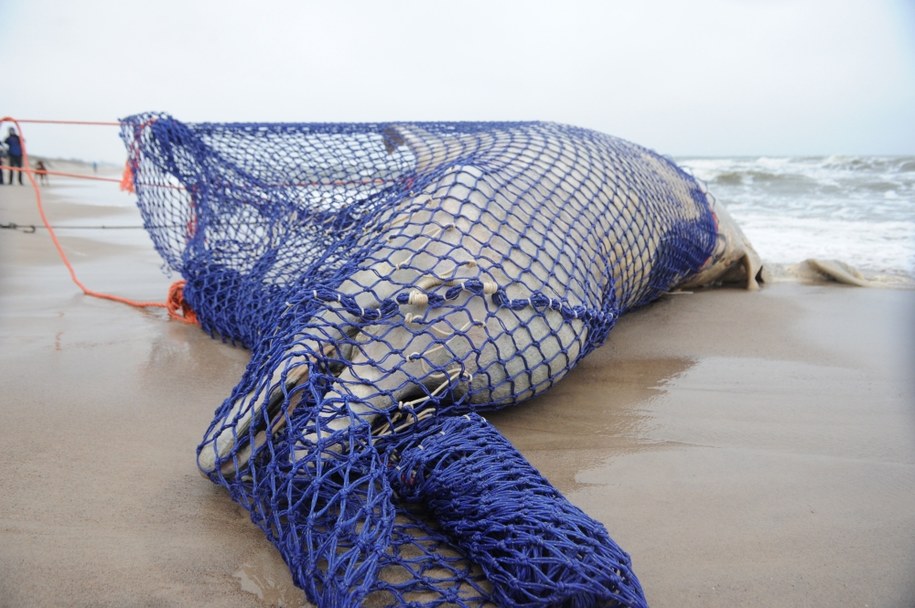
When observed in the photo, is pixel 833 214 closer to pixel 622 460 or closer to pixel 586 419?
pixel 586 419

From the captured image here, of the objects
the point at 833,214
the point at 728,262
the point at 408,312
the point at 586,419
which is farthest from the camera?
the point at 833,214

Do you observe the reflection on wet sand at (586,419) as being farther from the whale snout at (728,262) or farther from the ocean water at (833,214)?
the ocean water at (833,214)

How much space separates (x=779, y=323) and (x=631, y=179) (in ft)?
3.76

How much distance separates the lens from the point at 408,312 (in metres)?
1.69

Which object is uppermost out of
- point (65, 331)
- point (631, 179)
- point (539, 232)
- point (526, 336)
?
point (631, 179)

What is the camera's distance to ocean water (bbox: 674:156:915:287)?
5347mm

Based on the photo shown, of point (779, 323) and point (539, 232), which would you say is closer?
point (539, 232)

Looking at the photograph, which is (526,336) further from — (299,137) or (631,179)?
(299,137)

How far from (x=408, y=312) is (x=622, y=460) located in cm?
69

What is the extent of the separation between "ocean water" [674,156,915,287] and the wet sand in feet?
5.41

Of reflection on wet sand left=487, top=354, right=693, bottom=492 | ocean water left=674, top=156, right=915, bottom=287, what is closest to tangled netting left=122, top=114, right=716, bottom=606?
reflection on wet sand left=487, top=354, right=693, bottom=492

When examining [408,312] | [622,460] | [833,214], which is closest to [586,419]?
[622,460]

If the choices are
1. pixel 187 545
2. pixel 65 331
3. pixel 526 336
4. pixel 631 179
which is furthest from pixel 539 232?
pixel 65 331

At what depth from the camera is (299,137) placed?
9.25 feet
